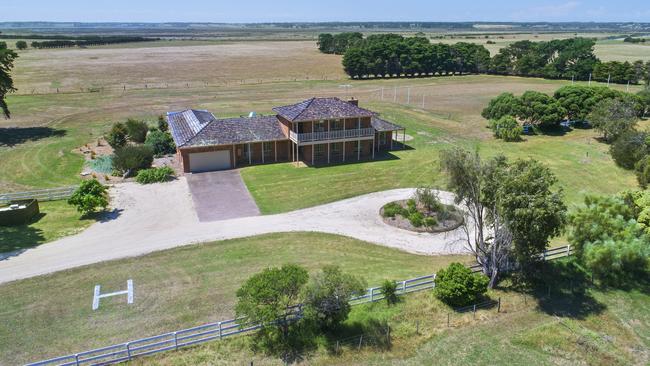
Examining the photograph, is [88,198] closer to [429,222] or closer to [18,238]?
[18,238]

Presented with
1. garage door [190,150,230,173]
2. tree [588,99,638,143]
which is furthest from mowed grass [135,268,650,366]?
tree [588,99,638,143]

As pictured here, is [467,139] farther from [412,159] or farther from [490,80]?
[490,80]

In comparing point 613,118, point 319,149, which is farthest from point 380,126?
point 613,118

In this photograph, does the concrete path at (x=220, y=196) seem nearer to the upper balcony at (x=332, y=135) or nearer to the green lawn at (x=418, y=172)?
the green lawn at (x=418, y=172)

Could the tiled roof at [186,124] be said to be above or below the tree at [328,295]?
above

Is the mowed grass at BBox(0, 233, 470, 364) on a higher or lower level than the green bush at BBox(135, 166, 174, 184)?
lower

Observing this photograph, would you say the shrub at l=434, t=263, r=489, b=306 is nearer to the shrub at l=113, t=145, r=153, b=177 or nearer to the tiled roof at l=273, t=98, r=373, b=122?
the tiled roof at l=273, t=98, r=373, b=122

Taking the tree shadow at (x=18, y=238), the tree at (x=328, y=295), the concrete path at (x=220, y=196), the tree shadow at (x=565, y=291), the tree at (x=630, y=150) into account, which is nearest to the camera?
the tree at (x=328, y=295)

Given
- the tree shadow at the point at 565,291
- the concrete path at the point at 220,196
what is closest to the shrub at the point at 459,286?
the tree shadow at the point at 565,291
